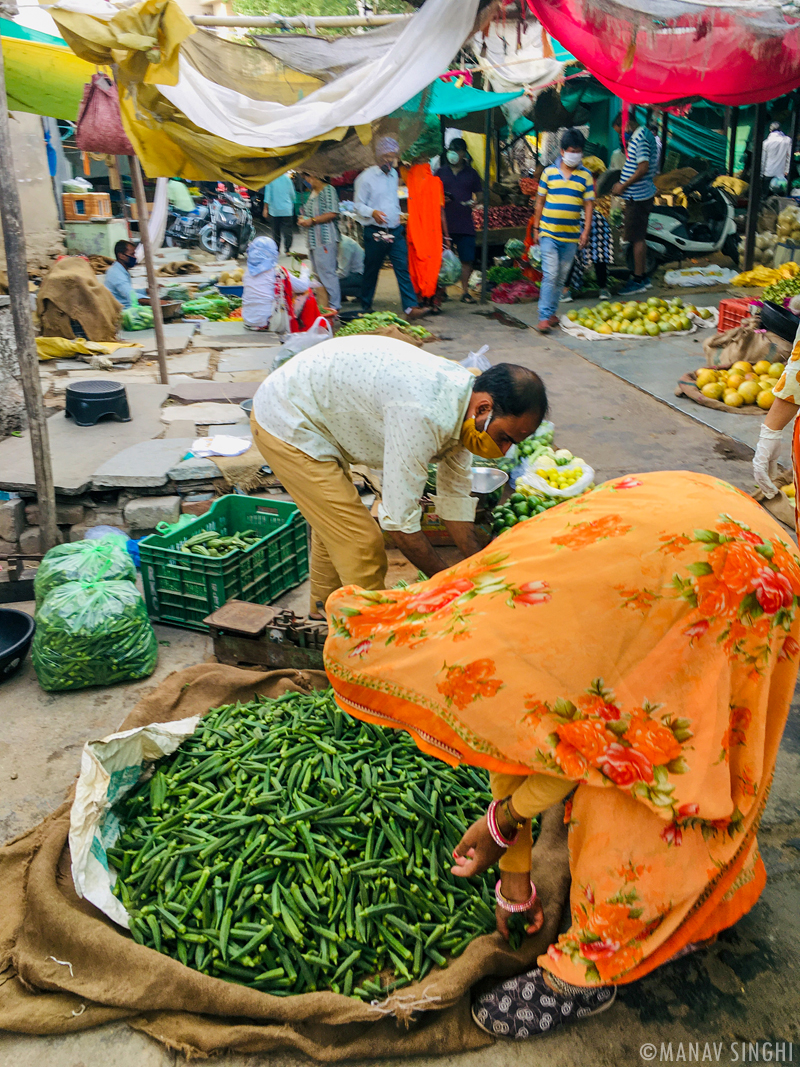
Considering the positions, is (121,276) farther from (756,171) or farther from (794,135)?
(794,135)

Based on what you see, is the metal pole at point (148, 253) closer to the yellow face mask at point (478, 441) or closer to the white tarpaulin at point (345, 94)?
the white tarpaulin at point (345, 94)

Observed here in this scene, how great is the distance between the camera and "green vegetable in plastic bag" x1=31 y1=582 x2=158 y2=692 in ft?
11.8

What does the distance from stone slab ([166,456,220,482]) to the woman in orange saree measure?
346 centimetres

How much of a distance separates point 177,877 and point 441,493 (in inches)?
69.8

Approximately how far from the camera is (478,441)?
9.79 feet

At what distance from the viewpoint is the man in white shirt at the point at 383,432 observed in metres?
2.88

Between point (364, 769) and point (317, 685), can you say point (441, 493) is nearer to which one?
point (317, 685)

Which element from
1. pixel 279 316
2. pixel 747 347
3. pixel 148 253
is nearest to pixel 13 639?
pixel 148 253

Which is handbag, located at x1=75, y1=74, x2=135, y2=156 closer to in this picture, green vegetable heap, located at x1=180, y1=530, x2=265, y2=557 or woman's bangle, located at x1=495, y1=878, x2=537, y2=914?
green vegetable heap, located at x1=180, y1=530, x2=265, y2=557

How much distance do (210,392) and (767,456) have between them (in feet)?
16.0

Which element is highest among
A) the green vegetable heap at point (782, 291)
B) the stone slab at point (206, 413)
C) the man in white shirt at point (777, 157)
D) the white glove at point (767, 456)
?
the man in white shirt at point (777, 157)

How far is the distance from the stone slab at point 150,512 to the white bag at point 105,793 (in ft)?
7.97

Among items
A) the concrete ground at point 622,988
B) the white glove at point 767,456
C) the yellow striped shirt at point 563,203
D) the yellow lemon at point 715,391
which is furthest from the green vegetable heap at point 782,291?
the concrete ground at point 622,988

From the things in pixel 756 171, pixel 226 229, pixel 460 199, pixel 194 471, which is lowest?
pixel 194 471
